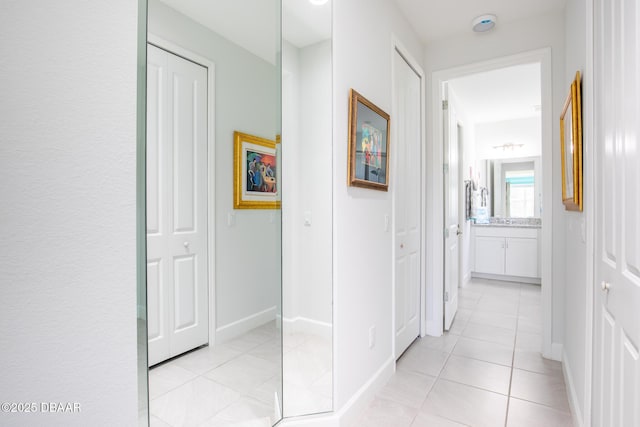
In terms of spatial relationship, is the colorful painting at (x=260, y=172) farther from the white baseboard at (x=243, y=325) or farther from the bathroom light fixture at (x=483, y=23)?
the bathroom light fixture at (x=483, y=23)

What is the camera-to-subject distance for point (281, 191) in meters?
1.48

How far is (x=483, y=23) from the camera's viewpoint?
2596 millimetres

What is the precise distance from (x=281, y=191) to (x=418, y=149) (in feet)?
5.86

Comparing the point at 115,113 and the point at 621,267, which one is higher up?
the point at 115,113

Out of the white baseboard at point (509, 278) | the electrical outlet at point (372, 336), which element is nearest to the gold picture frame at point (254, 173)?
the electrical outlet at point (372, 336)

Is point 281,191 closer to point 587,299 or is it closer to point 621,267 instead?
point 621,267

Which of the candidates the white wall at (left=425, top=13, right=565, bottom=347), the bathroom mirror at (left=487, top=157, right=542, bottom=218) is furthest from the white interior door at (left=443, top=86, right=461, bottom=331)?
the bathroom mirror at (left=487, top=157, right=542, bottom=218)

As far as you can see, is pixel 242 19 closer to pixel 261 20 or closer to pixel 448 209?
pixel 261 20

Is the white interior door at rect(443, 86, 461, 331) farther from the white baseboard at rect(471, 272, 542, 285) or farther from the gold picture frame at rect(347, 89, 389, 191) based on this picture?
the white baseboard at rect(471, 272, 542, 285)

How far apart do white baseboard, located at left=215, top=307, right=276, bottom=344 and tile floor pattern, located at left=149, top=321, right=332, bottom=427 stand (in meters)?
0.02

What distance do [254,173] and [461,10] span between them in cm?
220

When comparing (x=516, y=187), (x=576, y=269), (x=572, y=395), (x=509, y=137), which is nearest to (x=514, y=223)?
(x=516, y=187)

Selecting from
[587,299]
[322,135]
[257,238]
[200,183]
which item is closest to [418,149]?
[322,135]

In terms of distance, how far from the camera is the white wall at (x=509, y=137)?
17.8ft
